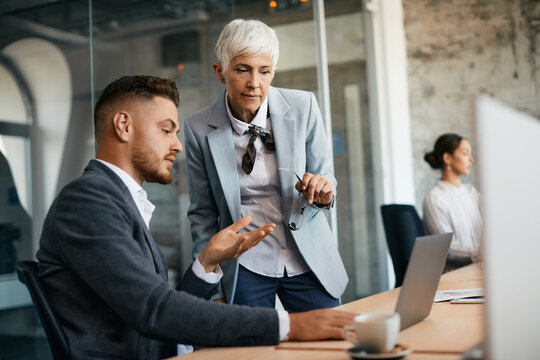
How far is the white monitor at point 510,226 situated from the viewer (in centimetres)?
63

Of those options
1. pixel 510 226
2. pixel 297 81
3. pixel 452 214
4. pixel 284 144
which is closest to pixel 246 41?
pixel 284 144

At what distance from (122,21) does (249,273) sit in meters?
1.86

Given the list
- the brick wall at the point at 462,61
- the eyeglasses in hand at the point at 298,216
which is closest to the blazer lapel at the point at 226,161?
the eyeglasses in hand at the point at 298,216

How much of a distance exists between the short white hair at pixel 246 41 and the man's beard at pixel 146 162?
63 cm

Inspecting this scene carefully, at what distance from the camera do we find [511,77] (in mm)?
5117

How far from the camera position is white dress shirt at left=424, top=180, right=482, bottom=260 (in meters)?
4.15

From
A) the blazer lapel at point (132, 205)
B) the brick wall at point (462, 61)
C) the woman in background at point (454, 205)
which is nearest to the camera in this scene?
the blazer lapel at point (132, 205)

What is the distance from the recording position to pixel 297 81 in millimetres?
4371

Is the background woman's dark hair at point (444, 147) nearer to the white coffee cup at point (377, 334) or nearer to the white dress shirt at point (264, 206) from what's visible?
the white dress shirt at point (264, 206)

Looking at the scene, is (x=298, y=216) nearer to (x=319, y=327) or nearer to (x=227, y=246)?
(x=227, y=246)

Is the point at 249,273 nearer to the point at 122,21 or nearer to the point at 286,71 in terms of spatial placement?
the point at 122,21

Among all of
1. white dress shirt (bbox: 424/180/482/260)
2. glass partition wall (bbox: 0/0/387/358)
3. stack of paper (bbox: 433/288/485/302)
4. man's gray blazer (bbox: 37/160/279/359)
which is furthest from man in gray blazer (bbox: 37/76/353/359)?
white dress shirt (bbox: 424/180/482/260)

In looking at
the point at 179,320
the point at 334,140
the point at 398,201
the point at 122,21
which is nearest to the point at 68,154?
the point at 122,21

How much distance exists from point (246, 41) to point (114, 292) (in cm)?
108
